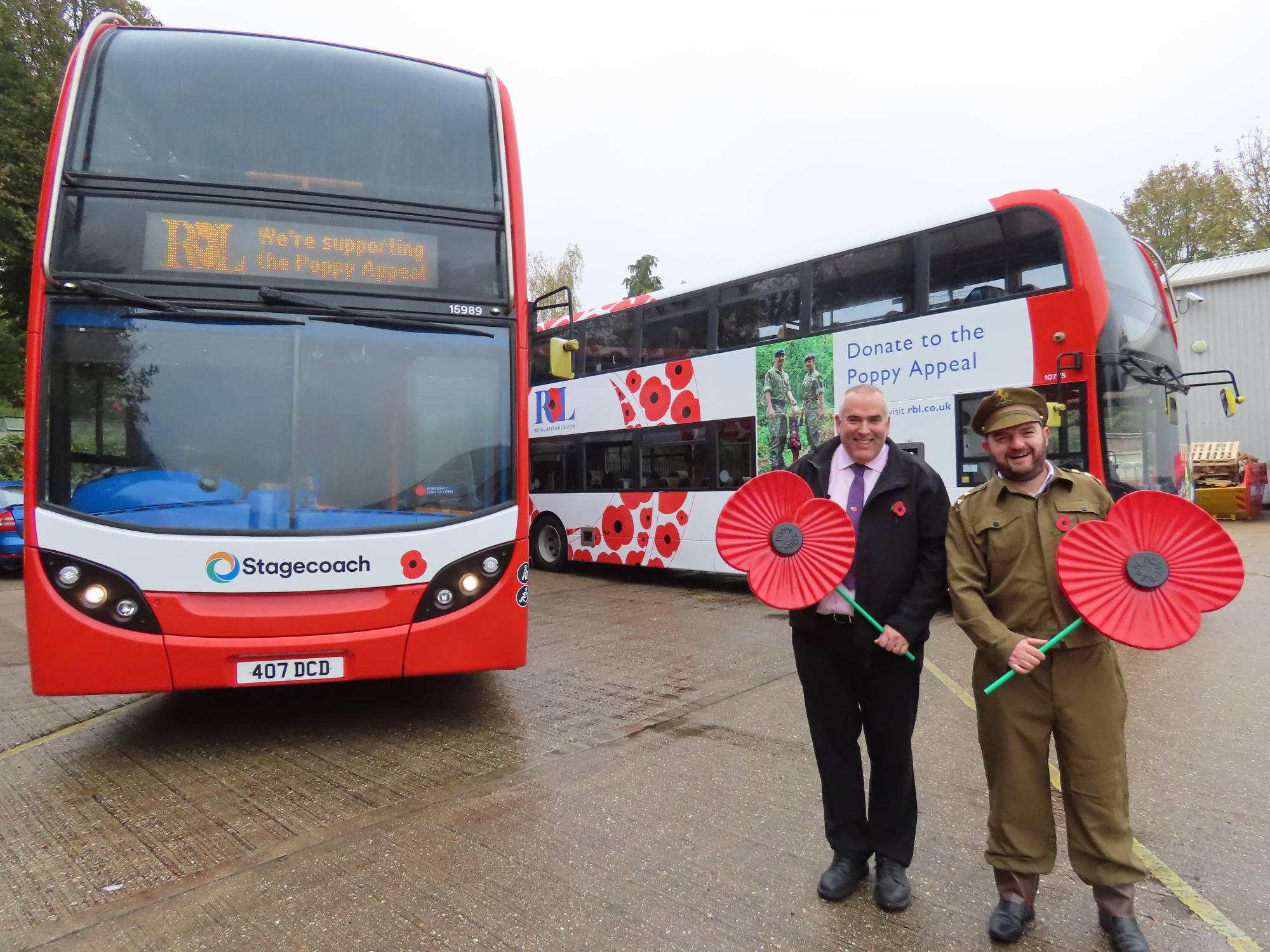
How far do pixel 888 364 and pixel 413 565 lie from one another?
6.00m

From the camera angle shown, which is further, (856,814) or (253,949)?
(856,814)

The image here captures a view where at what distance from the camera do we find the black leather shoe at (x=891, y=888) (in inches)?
107

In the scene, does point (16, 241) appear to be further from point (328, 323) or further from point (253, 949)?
point (253, 949)

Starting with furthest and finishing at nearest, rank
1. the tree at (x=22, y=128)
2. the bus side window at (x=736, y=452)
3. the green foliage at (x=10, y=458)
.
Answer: the green foliage at (x=10, y=458) → the tree at (x=22, y=128) → the bus side window at (x=736, y=452)

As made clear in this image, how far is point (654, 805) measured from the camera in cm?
369

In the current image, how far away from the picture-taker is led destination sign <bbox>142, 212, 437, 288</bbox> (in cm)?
441

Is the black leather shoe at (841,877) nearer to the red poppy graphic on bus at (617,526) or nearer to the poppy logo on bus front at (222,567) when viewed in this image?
the poppy logo on bus front at (222,567)

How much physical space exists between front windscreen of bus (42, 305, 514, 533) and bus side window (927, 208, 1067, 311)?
18.0ft

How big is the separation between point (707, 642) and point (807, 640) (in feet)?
15.4

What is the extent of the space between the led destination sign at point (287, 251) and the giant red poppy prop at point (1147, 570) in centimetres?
367

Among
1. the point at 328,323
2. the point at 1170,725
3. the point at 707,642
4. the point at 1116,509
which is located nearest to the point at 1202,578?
the point at 1116,509

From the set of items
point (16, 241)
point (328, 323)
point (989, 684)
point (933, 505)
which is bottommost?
point (989, 684)

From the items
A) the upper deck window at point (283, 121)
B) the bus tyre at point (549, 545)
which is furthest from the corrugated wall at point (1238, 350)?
the upper deck window at point (283, 121)

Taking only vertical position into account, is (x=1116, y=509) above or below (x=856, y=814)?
above
